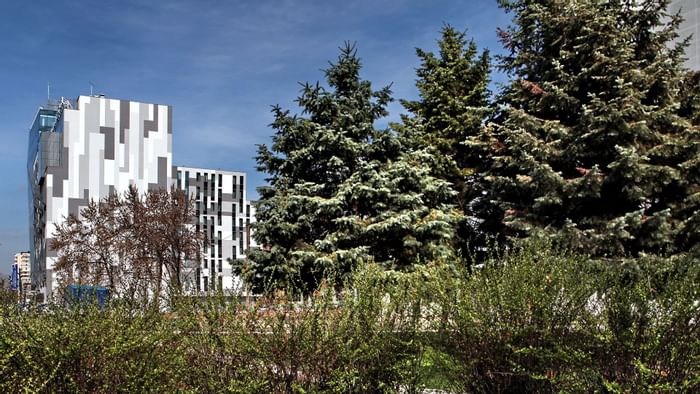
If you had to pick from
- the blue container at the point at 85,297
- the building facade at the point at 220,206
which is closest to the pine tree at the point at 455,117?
the blue container at the point at 85,297

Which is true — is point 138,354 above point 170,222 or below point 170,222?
below

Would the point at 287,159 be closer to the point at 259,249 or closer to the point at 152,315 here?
the point at 259,249

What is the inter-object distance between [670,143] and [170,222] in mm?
23167

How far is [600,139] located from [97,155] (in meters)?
51.7

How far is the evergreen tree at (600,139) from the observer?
14.6 m

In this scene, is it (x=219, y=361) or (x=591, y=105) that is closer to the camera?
(x=219, y=361)

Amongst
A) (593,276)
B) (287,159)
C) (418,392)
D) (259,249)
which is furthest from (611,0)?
(418,392)

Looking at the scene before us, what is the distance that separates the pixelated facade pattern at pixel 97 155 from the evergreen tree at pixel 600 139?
A: 45159mm

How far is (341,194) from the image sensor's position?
17.2 metres

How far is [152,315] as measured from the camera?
17.6 feet

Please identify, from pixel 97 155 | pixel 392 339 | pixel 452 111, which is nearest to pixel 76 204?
pixel 97 155

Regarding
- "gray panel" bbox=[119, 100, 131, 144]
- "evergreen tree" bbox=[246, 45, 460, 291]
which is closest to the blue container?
"evergreen tree" bbox=[246, 45, 460, 291]

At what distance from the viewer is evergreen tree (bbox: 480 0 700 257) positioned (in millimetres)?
14602

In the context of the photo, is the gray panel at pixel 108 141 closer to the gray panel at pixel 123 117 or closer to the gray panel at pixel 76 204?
the gray panel at pixel 123 117
